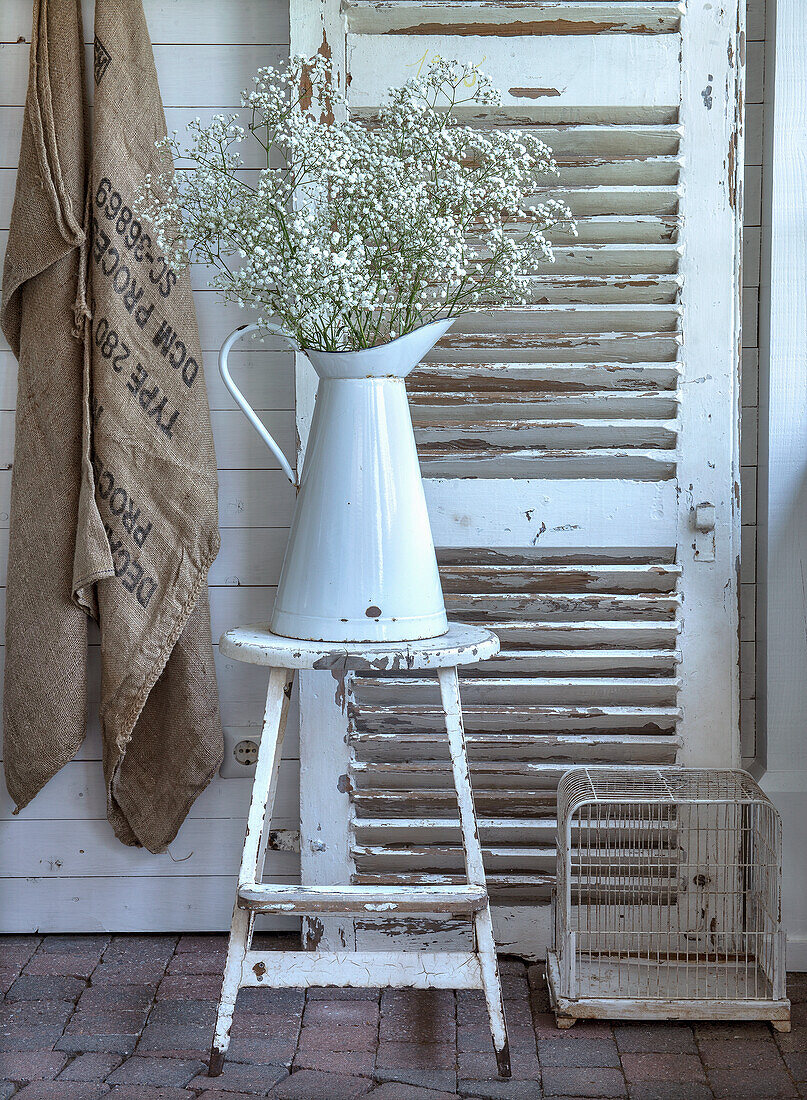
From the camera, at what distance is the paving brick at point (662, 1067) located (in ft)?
4.85

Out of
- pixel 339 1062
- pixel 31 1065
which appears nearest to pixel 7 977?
pixel 31 1065

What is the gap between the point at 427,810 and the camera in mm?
1809

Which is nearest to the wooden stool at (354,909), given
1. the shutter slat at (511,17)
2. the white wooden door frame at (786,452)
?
the white wooden door frame at (786,452)

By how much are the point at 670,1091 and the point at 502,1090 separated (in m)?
0.24

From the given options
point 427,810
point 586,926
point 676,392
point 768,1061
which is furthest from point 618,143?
point 768,1061

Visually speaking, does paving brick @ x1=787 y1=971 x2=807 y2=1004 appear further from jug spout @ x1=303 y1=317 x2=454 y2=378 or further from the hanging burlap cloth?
jug spout @ x1=303 y1=317 x2=454 y2=378

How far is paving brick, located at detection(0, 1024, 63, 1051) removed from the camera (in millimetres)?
1553

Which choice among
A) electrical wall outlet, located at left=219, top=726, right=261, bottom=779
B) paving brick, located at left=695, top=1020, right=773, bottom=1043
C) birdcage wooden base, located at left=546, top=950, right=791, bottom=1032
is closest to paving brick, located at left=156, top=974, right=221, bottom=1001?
electrical wall outlet, located at left=219, top=726, right=261, bottom=779

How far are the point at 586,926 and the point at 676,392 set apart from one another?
96 cm

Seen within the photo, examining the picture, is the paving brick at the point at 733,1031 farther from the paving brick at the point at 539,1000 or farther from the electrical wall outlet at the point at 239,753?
the electrical wall outlet at the point at 239,753

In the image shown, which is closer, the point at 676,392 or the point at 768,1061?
the point at 768,1061

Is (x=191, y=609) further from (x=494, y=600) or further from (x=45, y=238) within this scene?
(x=45, y=238)

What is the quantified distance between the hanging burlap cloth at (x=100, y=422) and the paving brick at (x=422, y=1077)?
658 mm

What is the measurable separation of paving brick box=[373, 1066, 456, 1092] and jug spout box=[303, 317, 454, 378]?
3.38 ft
